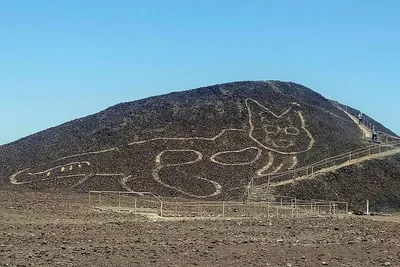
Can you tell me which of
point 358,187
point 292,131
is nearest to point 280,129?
point 292,131

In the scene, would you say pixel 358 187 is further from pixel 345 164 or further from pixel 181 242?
pixel 181 242

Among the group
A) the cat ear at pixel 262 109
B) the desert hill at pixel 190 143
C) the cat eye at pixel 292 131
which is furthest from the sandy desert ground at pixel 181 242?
the cat ear at pixel 262 109

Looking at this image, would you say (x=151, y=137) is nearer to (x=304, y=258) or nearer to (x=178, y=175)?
(x=178, y=175)

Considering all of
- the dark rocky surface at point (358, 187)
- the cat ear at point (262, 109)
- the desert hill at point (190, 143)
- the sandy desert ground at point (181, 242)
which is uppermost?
the cat ear at point (262, 109)

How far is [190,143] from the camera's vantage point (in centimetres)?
5756

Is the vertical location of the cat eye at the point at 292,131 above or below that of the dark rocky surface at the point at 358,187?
above

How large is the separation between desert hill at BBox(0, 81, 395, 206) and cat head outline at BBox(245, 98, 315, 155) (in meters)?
0.09

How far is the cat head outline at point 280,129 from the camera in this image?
57.4m

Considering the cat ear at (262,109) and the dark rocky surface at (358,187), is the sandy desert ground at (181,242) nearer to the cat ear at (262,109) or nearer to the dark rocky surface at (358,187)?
the dark rocky surface at (358,187)

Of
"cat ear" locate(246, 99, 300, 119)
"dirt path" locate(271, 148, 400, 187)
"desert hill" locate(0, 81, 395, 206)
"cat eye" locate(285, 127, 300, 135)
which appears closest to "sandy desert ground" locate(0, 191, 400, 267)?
"dirt path" locate(271, 148, 400, 187)

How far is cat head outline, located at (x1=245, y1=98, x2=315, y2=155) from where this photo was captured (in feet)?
188

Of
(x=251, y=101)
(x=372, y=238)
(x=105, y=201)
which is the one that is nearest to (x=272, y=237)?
(x=372, y=238)

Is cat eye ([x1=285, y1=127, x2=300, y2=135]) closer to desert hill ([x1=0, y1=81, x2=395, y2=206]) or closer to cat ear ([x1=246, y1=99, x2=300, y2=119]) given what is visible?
desert hill ([x1=0, y1=81, x2=395, y2=206])

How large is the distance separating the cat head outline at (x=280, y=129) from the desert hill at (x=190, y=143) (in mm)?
93
